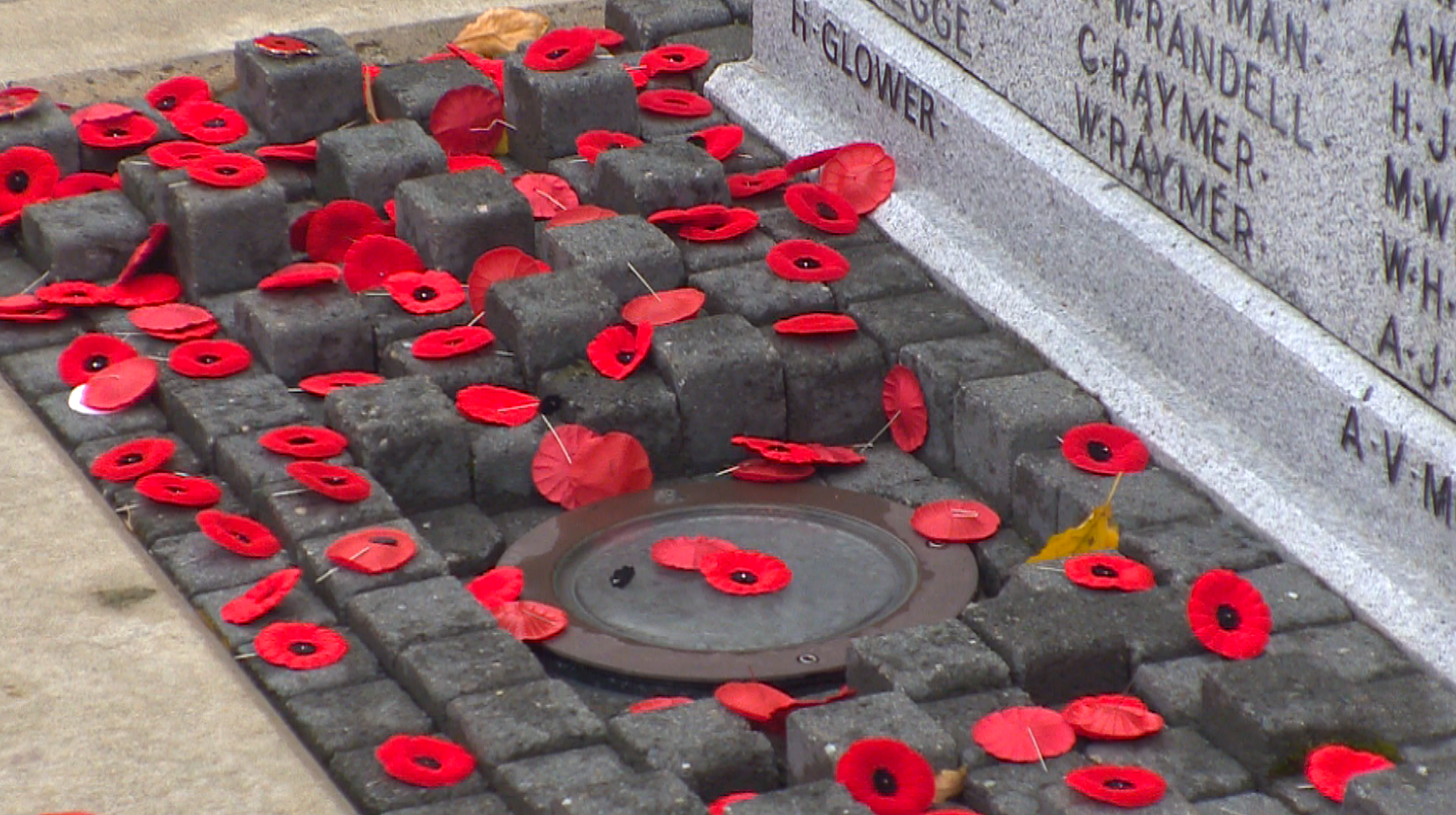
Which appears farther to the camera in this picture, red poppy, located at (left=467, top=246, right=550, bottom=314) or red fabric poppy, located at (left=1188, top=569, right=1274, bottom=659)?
red poppy, located at (left=467, top=246, right=550, bottom=314)

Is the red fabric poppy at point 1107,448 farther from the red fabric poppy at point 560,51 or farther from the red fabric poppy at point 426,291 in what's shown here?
the red fabric poppy at point 560,51

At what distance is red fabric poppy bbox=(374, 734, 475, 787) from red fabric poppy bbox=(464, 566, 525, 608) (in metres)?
0.55

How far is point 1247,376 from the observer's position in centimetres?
450

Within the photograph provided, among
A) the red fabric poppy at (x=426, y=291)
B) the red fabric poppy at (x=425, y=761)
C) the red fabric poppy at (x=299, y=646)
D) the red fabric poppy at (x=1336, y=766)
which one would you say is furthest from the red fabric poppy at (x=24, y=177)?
the red fabric poppy at (x=1336, y=766)

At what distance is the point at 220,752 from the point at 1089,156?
7.61 ft

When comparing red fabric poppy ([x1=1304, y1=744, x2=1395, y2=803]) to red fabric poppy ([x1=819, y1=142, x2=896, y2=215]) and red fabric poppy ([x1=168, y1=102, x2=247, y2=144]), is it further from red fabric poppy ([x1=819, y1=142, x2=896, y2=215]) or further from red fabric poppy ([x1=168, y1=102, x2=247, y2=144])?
red fabric poppy ([x1=168, y1=102, x2=247, y2=144])

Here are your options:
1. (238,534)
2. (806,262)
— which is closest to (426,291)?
(806,262)

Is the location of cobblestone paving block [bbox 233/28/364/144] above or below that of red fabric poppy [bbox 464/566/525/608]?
above

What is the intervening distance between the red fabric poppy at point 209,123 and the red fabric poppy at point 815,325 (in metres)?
1.67

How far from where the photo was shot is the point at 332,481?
443cm

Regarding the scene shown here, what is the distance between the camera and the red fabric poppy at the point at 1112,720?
3.81 meters

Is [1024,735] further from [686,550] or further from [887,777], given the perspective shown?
[686,550]

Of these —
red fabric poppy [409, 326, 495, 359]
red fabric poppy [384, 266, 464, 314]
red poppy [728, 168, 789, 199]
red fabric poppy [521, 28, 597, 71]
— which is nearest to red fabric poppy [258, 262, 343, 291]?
red fabric poppy [384, 266, 464, 314]

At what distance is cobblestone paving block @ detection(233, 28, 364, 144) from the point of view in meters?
5.96
